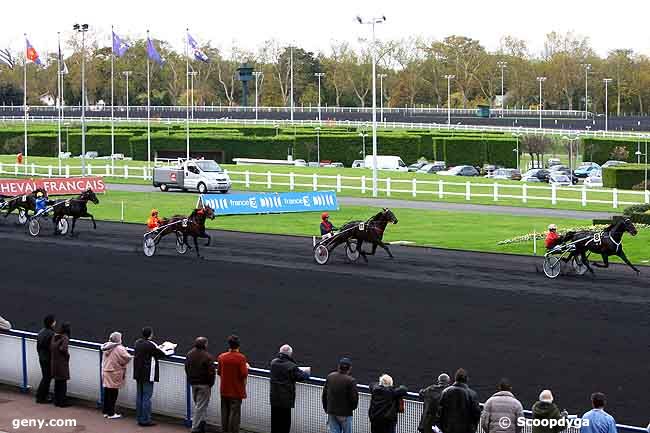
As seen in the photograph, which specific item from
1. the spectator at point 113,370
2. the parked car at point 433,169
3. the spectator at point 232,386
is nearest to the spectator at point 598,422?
the spectator at point 232,386

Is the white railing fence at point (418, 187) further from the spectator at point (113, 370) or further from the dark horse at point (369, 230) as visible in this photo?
the spectator at point (113, 370)

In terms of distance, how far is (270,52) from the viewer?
176 m

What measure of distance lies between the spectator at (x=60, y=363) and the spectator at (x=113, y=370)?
0.67 metres

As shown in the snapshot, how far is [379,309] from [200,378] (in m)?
8.55

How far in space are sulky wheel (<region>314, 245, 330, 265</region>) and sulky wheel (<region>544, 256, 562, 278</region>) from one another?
5.50 m

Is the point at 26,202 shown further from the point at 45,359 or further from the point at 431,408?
the point at 431,408

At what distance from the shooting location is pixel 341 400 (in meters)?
12.7

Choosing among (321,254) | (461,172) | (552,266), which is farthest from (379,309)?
(461,172)

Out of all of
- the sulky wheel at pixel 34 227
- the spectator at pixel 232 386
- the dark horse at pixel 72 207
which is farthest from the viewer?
the sulky wheel at pixel 34 227

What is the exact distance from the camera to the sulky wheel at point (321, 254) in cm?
2814

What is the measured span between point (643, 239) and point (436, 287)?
8781 millimetres

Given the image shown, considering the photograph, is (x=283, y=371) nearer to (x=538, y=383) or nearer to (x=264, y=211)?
(x=538, y=383)

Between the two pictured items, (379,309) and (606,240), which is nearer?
(379,309)

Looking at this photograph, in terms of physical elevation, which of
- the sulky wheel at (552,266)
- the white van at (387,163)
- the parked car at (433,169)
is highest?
the white van at (387,163)
